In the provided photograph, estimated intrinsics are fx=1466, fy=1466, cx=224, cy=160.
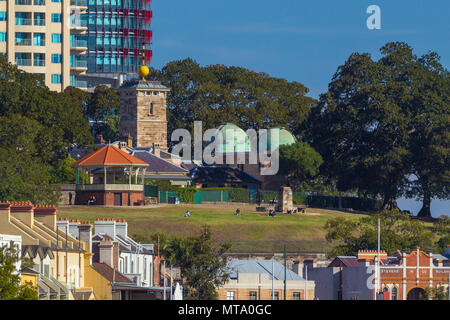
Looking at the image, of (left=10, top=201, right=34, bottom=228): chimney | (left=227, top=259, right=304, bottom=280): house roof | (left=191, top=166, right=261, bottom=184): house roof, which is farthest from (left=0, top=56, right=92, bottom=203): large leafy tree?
(left=10, top=201, right=34, bottom=228): chimney

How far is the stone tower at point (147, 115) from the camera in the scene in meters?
183

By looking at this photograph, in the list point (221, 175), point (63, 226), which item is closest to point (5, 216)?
point (63, 226)

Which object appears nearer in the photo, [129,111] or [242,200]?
[242,200]

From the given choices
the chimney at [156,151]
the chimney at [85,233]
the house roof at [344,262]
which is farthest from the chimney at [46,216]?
the chimney at [156,151]

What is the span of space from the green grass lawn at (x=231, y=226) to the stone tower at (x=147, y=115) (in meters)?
39.7

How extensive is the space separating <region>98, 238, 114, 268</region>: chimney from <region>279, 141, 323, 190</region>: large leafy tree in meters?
93.8

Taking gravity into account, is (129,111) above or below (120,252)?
above

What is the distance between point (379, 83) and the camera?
178750mm
